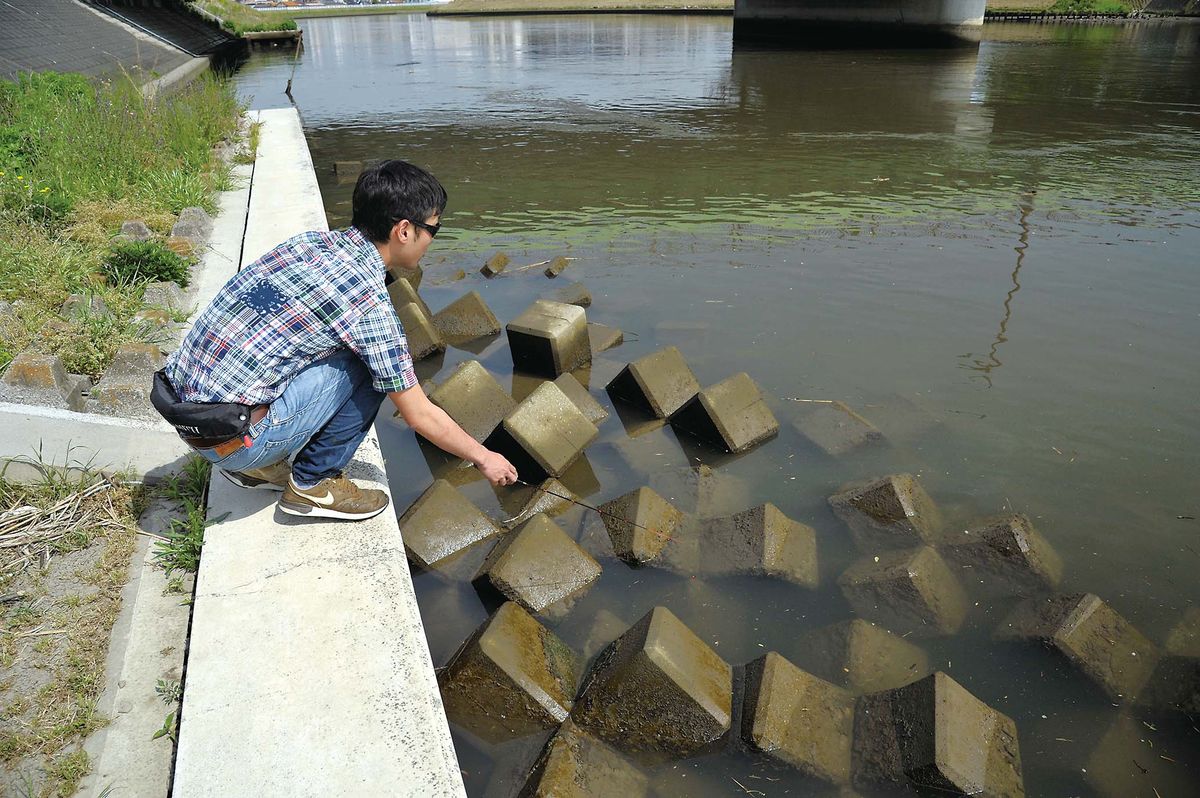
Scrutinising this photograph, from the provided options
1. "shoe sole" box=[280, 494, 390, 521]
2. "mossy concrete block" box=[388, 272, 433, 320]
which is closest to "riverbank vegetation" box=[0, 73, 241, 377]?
"mossy concrete block" box=[388, 272, 433, 320]

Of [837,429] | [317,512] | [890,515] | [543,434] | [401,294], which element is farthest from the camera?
[401,294]

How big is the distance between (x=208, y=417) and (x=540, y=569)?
165 cm

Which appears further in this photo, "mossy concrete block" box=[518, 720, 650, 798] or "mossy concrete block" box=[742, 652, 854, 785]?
"mossy concrete block" box=[742, 652, 854, 785]

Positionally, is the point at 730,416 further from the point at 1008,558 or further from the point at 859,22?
the point at 859,22

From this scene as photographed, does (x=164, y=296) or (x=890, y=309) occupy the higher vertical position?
(x=164, y=296)

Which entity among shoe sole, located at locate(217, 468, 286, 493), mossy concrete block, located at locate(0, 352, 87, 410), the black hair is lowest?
shoe sole, located at locate(217, 468, 286, 493)

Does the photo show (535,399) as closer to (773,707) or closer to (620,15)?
(773,707)

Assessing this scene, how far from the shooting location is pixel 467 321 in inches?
283

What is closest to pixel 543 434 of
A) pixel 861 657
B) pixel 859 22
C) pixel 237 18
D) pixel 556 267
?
pixel 861 657

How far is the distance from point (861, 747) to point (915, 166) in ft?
40.8

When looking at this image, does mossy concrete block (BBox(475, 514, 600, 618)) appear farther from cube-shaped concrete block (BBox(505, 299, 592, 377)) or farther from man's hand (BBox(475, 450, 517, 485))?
cube-shaped concrete block (BBox(505, 299, 592, 377))

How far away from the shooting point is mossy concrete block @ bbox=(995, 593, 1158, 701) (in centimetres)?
361

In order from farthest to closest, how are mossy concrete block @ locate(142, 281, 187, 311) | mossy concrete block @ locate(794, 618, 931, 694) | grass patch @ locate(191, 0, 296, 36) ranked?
1. grass patch @ locate(191, 0, 296, 36)
2. mossy concrete block @ locate(142, 281, 187, 311)
3. mossy concrete block @ locate(794, 618, 931, 694)

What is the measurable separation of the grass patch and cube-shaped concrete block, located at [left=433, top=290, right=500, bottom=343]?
51.1 meters
